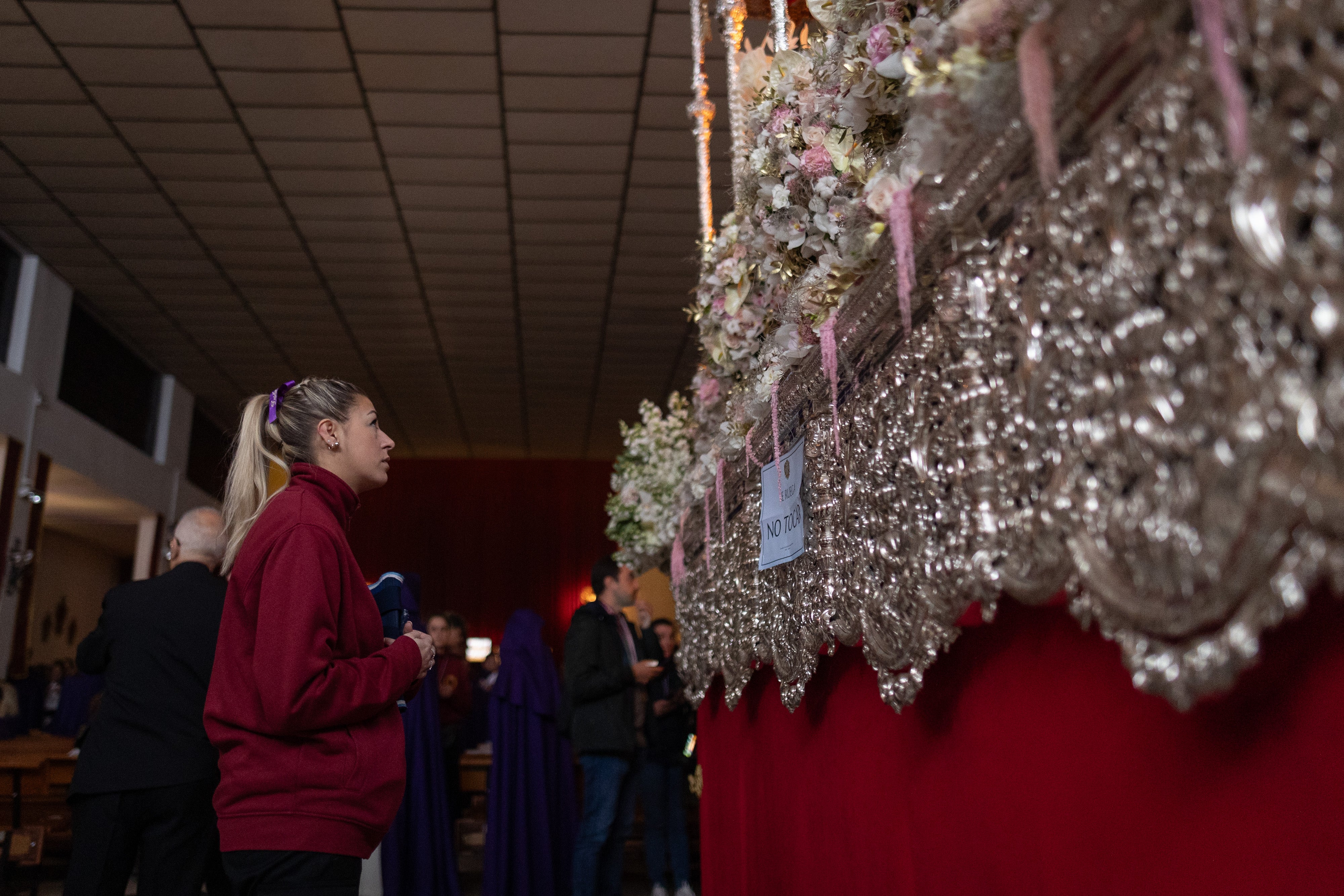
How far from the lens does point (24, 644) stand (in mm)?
8156

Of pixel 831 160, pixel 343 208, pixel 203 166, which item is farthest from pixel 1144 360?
pixel 343 208

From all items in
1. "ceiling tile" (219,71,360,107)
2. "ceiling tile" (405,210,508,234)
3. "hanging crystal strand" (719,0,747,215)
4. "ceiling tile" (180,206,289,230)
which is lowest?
"hanging crystal strand" (719,0,747,215)

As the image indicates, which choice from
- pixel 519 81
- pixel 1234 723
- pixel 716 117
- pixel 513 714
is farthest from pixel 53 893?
pixel 1234 723

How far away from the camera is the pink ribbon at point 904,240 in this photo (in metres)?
1.04

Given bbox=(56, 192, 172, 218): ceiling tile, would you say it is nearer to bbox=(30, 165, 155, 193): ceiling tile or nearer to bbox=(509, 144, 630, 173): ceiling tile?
bbox=(30, 165, 155, 193): ceiling tile

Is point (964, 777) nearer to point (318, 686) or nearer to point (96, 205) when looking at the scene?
point (318, 686)

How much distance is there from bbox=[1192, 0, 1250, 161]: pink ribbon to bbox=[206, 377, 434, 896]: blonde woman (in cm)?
132

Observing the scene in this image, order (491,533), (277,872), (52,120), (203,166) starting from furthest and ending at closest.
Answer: (491,533) → (203,166) → (52,120) → (277,872)

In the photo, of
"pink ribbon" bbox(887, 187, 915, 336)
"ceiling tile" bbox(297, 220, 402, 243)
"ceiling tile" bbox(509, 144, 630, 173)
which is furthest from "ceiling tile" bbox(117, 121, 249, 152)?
"pink ribbon" bbox(887, 187, 915, 336)

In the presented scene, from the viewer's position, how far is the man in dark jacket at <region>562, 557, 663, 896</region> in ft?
13.1

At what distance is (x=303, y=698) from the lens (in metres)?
1.45

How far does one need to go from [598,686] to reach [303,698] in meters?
2.76

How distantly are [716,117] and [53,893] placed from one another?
5.66m

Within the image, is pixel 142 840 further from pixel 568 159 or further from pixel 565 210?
pixel 565 210
